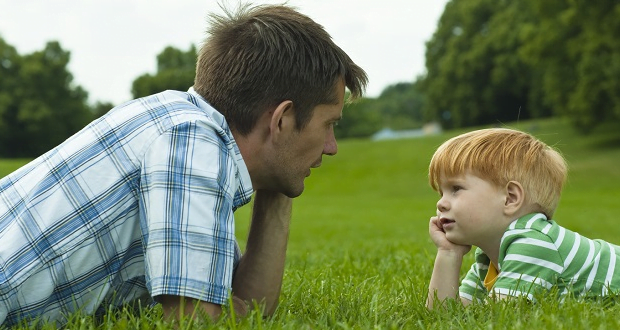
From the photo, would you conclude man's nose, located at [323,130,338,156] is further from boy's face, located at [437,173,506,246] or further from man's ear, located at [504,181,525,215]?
man's ear, located at [504,181,525,215]

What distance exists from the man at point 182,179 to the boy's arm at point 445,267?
27.9 inches

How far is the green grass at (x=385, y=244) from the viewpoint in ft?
8.96

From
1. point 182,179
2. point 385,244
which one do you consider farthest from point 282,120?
point 385,244

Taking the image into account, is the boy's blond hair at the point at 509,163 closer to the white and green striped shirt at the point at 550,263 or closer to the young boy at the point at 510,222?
the young boy at the point at 510,222

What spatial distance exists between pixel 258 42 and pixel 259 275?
984 mm

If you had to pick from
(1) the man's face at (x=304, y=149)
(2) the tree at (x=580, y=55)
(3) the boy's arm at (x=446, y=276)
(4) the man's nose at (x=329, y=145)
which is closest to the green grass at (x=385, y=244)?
(3) the boy's arm at (x=446, y=276)

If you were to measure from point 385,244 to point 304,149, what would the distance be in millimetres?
5701

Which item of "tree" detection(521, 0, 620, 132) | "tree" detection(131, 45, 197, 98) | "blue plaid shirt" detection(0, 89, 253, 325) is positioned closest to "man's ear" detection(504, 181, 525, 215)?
"blue plaid shirt" detection(0, 89, 253, 325)

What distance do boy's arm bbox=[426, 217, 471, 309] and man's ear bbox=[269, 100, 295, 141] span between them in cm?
96

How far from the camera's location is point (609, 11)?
3422 cm

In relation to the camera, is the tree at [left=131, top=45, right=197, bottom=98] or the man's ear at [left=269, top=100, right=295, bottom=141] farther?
the tree at [left=131, top=45, right=197, bottom=98]

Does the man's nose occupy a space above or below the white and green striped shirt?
above

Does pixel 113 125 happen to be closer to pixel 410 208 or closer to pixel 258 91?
pixel 258 91

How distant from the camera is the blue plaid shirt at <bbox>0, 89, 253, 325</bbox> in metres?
2.42
